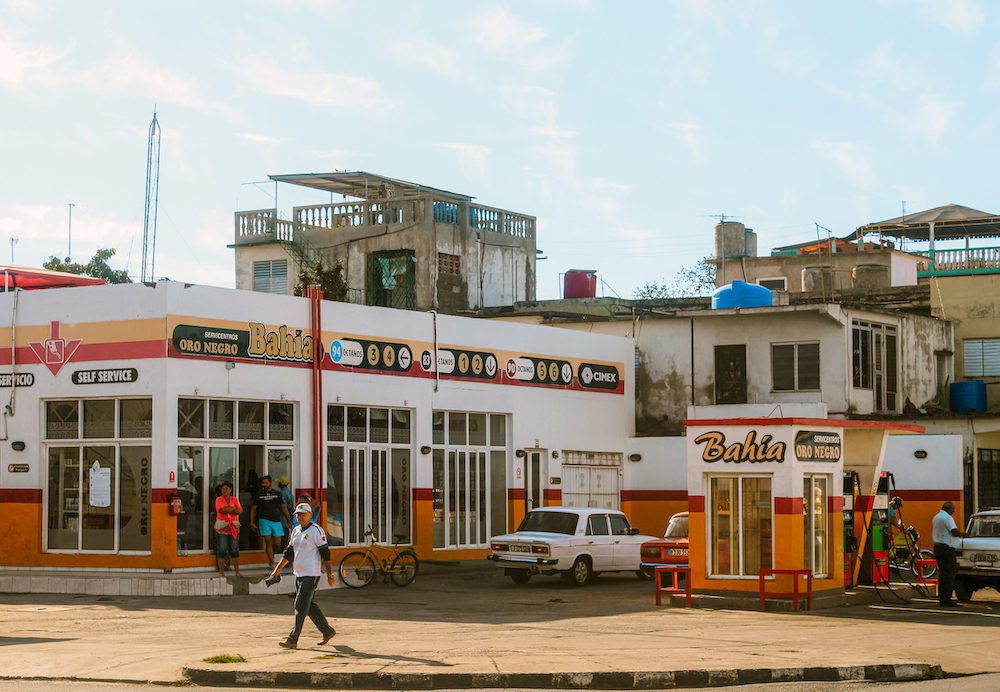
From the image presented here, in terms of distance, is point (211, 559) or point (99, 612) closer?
point (99, 612)

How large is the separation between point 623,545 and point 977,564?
6.78 metres

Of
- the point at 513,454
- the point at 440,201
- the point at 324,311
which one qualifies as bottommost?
the point at 513,454

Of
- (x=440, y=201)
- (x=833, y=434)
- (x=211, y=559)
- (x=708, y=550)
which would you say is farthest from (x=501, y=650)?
(x=440, y=201)

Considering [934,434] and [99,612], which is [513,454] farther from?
[99,612]

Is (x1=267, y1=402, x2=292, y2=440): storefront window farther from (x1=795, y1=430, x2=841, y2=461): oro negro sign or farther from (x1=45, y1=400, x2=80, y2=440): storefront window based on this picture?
(x1=795, y1=430, x2=841, y2=461): oro negro sign

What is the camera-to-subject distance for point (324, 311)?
25.1m

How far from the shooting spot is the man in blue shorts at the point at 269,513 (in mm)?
22703

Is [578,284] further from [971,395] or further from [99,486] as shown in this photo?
[99,486]

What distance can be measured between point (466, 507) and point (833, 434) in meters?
10.2

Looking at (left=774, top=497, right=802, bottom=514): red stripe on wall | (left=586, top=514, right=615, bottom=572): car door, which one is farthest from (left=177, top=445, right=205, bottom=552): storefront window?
(left=774, top=497, right=802, bottom=514): red stripe on wall

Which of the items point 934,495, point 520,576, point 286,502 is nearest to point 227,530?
point 286,502

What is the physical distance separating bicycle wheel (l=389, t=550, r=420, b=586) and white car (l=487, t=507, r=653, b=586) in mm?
1452

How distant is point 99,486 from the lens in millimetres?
22859

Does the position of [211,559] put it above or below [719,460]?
below
